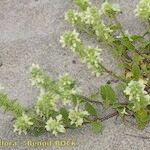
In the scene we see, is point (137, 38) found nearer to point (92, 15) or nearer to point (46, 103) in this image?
point (92, 15)

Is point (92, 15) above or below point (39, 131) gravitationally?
above

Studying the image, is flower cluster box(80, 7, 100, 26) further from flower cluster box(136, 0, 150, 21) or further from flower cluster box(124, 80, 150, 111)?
flower cluster box(124, 80, 150, 111)

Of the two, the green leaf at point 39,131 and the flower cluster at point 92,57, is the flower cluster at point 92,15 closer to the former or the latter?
the flower cluster at point 92,57

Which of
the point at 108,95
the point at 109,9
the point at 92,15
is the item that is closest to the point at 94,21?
the point at 92,15

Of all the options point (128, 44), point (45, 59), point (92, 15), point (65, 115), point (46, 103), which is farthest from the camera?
point (45, 59)

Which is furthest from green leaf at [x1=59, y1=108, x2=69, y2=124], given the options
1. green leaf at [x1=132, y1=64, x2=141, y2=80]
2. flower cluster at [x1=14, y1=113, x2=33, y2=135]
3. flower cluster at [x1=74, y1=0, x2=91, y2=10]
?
flower cluster at [x1=74, y1=0, x2=91, y2=10]

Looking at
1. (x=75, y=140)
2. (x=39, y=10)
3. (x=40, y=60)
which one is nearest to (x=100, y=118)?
(x=75, y=140)
